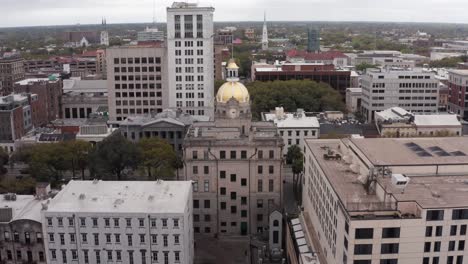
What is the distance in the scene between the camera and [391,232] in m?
58.6

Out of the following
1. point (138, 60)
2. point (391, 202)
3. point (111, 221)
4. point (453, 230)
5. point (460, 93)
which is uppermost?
point (138, 60)

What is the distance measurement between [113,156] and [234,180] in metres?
31.0

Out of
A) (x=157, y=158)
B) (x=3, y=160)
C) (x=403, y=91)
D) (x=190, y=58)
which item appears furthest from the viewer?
(x=403, y=91)

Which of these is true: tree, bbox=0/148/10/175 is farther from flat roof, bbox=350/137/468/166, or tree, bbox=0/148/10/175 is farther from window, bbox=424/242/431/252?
window, bbox=424/242/431/252

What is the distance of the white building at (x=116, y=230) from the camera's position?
73.0 metres

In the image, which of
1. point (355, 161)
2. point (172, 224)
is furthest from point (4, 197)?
point (355, 161)

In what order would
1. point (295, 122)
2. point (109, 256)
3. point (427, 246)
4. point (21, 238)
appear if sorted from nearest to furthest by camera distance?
1. point (427, 246)
2. point (109, 256)
3. point (21, 238)
4. point (295, 122)

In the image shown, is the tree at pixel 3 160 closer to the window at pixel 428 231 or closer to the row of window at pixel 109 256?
the row of window at pixel 109 256

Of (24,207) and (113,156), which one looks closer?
(24,207)

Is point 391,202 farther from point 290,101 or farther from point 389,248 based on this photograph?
point 290,101

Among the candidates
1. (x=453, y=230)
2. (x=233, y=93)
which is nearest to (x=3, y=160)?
(x=233, y=93)

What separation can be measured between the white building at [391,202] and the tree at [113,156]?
4758cm

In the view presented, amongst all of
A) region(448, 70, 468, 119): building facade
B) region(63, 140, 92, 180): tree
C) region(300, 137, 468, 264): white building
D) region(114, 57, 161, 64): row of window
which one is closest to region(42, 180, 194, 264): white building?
region(300, 137, 468, 264): white building

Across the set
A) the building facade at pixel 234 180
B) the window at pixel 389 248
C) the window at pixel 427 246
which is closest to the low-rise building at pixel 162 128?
the building facade at pixel 234 180
